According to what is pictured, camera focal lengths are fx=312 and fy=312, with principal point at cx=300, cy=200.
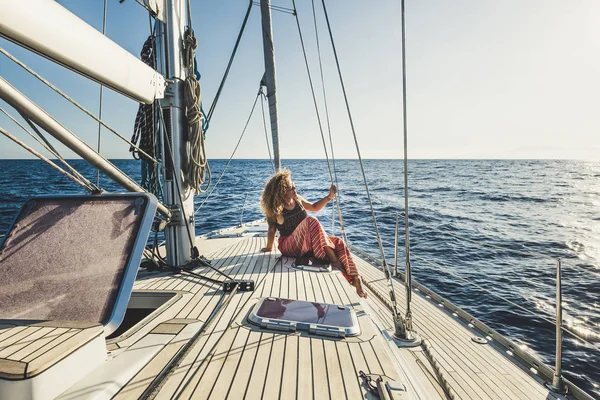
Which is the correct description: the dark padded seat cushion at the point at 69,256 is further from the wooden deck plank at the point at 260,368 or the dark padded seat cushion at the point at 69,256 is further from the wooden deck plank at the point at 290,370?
the wooden deck plank at the point at 290,370

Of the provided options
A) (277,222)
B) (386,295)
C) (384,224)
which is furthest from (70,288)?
(384,224)

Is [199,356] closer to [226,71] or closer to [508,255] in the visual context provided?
[226,71]

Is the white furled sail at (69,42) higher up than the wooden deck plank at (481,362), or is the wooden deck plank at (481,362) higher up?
the white furled sail at (69,42)

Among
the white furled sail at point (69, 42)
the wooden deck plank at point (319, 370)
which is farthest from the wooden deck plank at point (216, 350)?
the white furled sail at point (69, 42)

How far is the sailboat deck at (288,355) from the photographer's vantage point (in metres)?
1.38

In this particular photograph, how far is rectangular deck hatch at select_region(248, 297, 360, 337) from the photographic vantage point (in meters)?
1.84

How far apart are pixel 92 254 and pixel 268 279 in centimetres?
141

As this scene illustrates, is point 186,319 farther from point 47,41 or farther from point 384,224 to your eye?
Result: point 384,224

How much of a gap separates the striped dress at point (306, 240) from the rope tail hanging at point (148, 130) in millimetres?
1471

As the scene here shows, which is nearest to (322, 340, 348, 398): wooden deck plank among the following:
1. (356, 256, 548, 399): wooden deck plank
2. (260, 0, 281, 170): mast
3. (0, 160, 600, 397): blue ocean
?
(0, 160, 600, 397): blue ocean

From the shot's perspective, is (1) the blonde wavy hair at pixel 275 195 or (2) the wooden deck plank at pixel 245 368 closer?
(2) the wooden deck plank at pixel 245 368

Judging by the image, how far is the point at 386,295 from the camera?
4.16 m

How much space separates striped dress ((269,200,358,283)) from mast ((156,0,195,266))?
109 centimetres

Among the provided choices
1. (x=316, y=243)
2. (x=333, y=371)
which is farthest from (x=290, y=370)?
(x=316, y=243)
